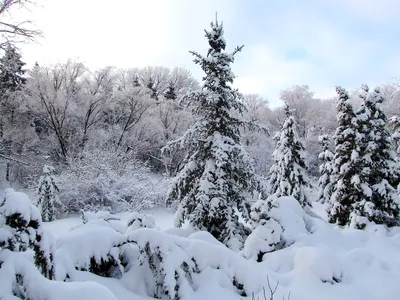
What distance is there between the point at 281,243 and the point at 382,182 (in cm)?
629

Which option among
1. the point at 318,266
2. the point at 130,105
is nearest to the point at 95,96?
the point at 130,105

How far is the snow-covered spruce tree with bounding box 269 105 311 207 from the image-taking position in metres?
14.3

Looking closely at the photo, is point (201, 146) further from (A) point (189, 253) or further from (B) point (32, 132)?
(B) point (32, 132)

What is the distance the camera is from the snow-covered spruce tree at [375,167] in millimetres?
11625

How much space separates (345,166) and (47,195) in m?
14.3

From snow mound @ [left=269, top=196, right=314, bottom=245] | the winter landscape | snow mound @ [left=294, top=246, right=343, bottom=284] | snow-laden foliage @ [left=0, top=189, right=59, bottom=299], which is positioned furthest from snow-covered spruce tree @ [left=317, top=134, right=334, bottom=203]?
snow-laden foliage @ [left=0, top=189, right=59, bottom=299]

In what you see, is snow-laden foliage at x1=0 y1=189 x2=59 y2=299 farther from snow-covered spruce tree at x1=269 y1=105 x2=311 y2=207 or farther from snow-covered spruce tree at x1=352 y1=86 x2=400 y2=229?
snow-covered spruce tree at x1=269 y1=105 x2=311 y2=207

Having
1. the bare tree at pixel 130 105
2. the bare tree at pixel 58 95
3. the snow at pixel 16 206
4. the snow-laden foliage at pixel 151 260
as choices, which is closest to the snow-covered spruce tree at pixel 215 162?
the snow-laden foliage at pixel 151 260

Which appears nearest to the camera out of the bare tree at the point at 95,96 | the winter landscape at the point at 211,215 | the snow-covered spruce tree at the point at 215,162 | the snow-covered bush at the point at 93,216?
the winter landscape at the point at 211,215

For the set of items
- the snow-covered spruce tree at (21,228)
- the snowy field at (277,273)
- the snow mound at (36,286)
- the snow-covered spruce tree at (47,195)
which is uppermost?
the snow-covered spruce tree at (21,228)

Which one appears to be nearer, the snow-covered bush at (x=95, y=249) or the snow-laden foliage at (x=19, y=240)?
the snow-laden foliage at (x=19, y=240)

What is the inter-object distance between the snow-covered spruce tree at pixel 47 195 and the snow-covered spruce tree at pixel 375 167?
14.4 metres

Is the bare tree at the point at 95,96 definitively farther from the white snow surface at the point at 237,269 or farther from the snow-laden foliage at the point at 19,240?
the snow-laden foliage at the point at 19,240

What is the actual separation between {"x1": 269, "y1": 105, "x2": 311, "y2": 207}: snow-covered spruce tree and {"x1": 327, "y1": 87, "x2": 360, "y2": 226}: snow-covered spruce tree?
151cm
